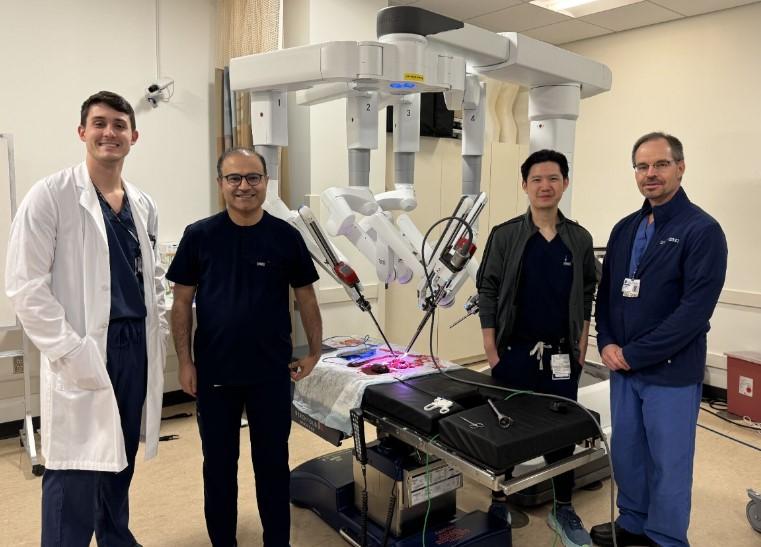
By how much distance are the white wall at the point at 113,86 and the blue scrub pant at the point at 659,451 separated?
287 centimetres

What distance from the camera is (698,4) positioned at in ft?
12.7

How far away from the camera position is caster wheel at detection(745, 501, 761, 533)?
2.41m

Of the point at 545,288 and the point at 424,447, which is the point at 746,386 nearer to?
the point at 545,288

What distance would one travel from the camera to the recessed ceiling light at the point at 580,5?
392cm

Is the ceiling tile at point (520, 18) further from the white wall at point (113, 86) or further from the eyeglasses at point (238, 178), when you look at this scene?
the eyeglasses at point (238, 178)

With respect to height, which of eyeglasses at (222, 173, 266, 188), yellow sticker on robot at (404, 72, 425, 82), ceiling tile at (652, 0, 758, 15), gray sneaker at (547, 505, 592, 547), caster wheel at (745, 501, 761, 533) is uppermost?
ceiling tile at (652, 0, 758, 15)

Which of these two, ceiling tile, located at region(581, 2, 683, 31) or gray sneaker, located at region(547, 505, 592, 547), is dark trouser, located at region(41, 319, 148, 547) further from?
ceiling tile, located at region(581, 2, 683, 31)

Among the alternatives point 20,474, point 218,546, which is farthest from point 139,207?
point 20,474

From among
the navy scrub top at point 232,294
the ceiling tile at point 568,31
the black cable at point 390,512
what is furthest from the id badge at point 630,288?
the ceiling tile at point 568,31

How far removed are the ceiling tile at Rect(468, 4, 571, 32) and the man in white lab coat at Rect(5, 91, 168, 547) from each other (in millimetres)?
3085

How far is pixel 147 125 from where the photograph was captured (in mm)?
3666

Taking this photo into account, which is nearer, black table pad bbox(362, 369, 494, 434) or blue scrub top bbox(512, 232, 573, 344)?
black table pad bbox(362, 369, 494, 434)

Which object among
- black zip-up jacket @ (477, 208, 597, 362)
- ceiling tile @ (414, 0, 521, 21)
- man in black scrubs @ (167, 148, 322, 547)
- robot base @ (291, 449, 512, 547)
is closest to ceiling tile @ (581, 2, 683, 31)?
ceiling tile @ (414, 0, 521, 21)

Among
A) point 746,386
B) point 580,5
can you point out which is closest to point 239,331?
point 746,386
